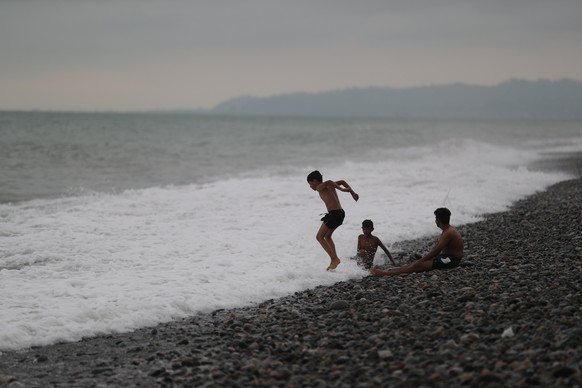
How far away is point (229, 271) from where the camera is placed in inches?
408

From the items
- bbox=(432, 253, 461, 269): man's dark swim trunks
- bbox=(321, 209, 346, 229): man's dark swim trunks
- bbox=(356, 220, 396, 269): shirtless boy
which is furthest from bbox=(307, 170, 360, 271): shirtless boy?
bbox=(432, 253, 461, 269): man's dark swim trunks

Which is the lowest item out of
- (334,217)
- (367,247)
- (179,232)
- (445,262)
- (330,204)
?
(445,262)

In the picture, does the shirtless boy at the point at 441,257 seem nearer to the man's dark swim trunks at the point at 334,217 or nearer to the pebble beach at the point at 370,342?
the pebble beach at the point at 370,342

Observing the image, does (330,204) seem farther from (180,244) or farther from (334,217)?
(180,244)

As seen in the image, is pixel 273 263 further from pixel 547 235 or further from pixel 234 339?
pixel 547 235

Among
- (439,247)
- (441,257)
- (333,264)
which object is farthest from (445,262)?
(333,264)

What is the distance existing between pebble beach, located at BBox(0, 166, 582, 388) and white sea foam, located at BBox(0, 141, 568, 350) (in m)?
0.71

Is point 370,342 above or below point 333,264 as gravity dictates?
below

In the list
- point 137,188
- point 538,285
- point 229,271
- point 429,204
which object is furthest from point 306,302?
point 137,188

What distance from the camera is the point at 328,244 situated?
34.4ft

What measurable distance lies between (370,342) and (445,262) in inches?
141

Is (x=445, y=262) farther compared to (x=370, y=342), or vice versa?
(x=445, y=262)

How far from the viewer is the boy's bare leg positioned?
1027 centimetres

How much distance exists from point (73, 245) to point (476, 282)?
847 cm
